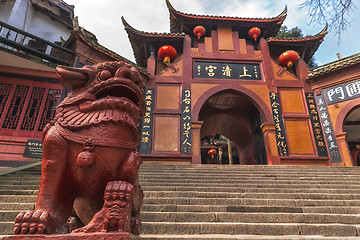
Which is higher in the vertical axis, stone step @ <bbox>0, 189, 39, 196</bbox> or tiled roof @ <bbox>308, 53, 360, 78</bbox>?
tiled roof @ <bbox>308, 53, 360, 78</bbox>

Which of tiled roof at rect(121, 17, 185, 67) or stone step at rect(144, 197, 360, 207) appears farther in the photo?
tiled roof at rect(121, 17, 185, 67)

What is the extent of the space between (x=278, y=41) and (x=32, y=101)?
1041cm

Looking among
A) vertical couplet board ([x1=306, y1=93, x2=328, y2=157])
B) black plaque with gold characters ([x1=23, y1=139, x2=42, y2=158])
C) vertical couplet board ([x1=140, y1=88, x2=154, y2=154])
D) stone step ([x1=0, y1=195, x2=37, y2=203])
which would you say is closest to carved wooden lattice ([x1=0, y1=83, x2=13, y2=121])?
black plaque with gold characters ([x1=23, y1=139, x2=42, y2=158])

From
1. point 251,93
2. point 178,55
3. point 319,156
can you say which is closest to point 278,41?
point 251,93

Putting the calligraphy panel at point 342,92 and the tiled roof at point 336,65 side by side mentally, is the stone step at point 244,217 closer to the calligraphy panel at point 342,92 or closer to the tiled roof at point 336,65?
the calligraphy panel at point 342,92

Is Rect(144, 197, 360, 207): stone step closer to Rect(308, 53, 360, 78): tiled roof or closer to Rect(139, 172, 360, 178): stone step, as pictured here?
Rect(139, 172, 360, 178): stone step

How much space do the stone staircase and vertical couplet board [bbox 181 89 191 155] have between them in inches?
115

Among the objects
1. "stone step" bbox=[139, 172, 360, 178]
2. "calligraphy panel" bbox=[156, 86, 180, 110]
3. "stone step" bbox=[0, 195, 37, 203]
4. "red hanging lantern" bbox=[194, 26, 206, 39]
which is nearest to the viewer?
"stone step" bbox=[0, 195, 37, 203]

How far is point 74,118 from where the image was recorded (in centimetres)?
135

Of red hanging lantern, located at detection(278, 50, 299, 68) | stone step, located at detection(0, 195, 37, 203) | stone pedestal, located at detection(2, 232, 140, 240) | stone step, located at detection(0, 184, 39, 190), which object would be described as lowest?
stone pedestal, located at detection(2, 232, 140, 240)

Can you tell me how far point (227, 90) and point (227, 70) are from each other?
0.98m

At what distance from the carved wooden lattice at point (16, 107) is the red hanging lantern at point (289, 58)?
10379 mm

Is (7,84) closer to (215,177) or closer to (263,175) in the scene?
(215,177)

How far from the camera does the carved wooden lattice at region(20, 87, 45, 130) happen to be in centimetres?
670
